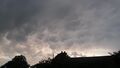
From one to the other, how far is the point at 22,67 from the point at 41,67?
115 feet

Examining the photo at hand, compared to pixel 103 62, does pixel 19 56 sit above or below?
above

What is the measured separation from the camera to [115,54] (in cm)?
4512

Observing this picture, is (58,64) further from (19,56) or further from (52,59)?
(19,56)

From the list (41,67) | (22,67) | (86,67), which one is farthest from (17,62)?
(86,67)

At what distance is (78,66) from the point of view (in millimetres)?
46000

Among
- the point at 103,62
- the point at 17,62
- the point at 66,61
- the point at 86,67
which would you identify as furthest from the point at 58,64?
the point at 17,62

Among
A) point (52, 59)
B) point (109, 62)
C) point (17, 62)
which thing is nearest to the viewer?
point (109, 62)

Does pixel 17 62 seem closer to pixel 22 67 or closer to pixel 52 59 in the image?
pixel 22 67

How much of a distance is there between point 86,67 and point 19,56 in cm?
4153

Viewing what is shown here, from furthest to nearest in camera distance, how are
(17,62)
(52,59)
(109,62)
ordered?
(17,62)
(52,59)
(109,62)

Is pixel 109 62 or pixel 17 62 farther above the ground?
pixel 17 62

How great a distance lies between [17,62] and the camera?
81.2 m

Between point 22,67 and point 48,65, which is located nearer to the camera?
point 48,65

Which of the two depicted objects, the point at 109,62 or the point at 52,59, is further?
the point at 52,59
